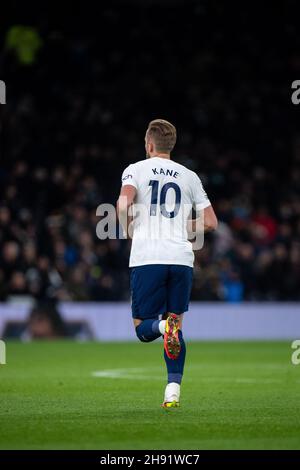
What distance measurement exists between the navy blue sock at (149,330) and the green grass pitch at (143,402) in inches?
24.5

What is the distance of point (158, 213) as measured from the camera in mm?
9484

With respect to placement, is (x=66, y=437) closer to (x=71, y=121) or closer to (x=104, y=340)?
(x=104, y=340)

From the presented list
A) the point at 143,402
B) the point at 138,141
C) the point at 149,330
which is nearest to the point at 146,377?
the point at 143,402

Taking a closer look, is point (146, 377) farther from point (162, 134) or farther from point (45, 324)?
point (45, 324)

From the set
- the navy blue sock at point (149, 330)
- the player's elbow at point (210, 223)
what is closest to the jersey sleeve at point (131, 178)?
the player's elbow at point (210, 223)

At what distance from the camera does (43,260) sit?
22.1 metres

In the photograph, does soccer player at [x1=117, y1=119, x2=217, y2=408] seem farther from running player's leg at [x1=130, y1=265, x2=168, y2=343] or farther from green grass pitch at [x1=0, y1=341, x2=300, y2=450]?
green grass pitch at [x1=0, y1=341, x2=300, y2=450]

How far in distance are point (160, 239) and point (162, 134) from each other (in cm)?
91

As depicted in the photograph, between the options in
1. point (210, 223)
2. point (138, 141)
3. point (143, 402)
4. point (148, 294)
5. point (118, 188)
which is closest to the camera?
point (148, 294)

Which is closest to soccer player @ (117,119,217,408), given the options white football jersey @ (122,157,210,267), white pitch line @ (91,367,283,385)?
white football jersey @ (122,157,210,267)

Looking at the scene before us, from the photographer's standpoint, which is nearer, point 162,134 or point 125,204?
point 125,204

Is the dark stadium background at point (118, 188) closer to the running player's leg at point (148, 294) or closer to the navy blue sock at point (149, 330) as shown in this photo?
the navy blue sock at point (149, 330)

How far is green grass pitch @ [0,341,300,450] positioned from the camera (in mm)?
7378

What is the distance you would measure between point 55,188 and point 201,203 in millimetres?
14719
